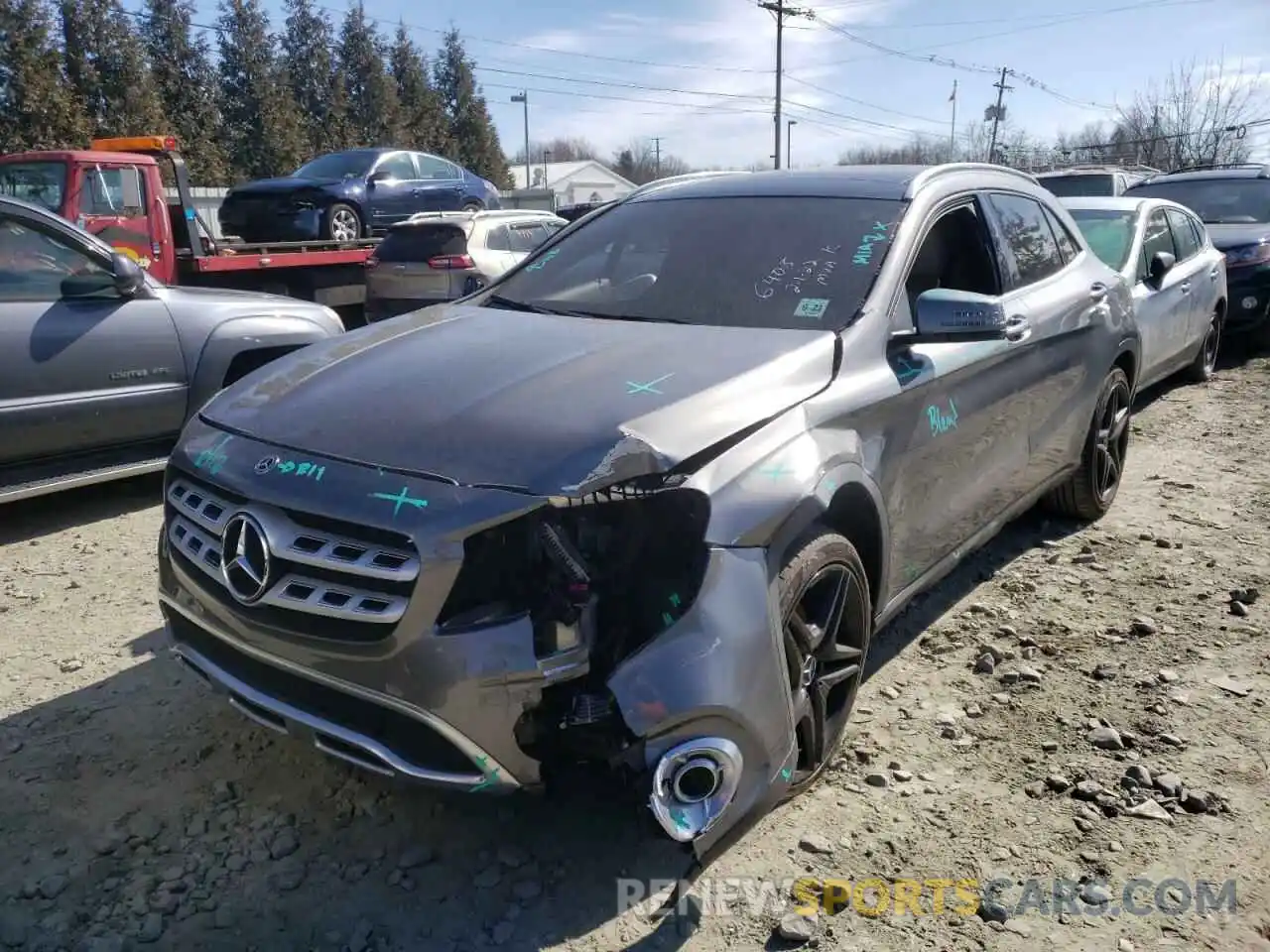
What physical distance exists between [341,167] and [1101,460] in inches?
478

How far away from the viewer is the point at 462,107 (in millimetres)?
34000

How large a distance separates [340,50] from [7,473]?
27870 mm

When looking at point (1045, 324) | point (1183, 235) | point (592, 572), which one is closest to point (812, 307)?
point (592, 572)

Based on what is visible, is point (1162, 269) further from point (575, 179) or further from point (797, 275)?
point (575, 179)

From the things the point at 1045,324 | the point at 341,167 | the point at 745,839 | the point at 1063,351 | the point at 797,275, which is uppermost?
the point at 341,167

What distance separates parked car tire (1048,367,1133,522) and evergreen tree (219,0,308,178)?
2490 cm

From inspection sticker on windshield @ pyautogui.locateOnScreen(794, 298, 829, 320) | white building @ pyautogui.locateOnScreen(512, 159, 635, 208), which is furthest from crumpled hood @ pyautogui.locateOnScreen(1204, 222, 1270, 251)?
white building @ pyautogui.locateOnScreen(512, 159, 635, 208)

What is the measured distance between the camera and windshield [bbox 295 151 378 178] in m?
14.1

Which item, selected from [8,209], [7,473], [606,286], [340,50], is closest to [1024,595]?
[606,286]

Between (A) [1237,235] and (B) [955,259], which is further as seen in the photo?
→ (A) [1237,235]

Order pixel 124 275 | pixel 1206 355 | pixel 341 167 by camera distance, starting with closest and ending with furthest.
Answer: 1. pixel 124 275
2. pixel 1206 355
3. pixel 341 167

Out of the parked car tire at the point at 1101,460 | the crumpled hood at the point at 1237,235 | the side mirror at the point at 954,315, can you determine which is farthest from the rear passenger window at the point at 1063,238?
the crumpled hood at the point at 1237,235

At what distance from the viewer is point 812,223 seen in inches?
139

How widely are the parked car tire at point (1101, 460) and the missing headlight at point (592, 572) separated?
3.30 m
